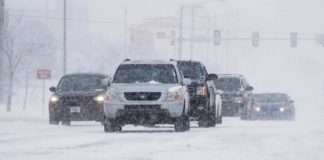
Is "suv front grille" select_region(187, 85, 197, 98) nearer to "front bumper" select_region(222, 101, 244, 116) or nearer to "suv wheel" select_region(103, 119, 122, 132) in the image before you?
"suv wheel" select_region(103, 119, 122, 132)

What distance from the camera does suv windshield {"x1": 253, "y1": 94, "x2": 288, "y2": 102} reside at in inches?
1734

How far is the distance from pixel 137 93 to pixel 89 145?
247 inches

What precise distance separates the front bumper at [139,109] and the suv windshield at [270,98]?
19.3 metres

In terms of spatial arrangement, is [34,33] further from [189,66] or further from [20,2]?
[189,66]

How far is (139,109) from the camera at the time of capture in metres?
24.6

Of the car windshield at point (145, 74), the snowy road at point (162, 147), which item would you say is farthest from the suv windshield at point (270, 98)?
the snowy road at point (162, 147)

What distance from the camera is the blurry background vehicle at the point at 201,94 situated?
28.7m

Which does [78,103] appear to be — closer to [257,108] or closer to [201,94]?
[201,94]

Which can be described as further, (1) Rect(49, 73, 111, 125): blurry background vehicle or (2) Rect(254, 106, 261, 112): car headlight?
(2) Rect(254, 106, 261, 112): car headlight

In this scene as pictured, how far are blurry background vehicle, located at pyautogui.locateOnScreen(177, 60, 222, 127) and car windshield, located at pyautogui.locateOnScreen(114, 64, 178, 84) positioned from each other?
2703 millimetres

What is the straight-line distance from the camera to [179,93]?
25.0 metres

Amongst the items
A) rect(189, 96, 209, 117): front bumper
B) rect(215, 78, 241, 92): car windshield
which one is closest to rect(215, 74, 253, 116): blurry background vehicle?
rect(215, 78, 241, 92): car windshield

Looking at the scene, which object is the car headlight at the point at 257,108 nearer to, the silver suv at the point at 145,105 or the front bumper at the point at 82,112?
the front bumper at the point at 82,112

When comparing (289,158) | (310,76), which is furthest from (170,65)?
(310,76)
